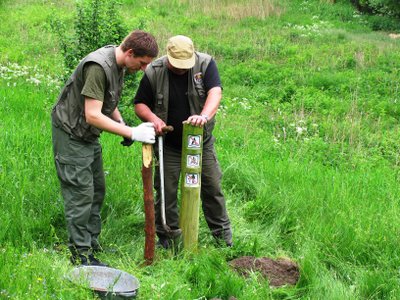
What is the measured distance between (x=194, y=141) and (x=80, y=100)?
93cm

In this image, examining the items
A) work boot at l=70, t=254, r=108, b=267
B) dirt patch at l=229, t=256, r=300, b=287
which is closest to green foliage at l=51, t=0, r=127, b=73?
work boot at l=70, t=254, r=108, b=267

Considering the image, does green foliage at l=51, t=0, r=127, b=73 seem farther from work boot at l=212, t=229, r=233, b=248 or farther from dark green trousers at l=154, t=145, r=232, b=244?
work boot at l=212, t=229, r=233, b=248

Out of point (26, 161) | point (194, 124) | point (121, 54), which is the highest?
point (121, 54)

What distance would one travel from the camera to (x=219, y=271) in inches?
172

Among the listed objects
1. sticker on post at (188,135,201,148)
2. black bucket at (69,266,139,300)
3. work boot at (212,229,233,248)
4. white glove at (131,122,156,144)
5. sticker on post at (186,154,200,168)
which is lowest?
work boot at (212,229,233,248)

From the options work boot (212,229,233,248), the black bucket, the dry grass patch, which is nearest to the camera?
the black bucket

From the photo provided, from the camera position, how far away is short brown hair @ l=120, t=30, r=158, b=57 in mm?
4102

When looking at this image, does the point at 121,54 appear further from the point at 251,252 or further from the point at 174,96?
the point at 251,252

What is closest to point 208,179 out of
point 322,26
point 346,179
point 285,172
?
point 285,172

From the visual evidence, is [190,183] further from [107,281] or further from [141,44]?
[141,44]

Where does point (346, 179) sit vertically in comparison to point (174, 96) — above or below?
below

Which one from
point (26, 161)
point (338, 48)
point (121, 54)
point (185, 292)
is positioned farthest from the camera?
point (338, 48)

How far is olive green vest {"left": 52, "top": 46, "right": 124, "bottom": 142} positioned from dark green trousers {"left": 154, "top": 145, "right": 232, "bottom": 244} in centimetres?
77

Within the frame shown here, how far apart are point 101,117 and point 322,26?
669 inches
